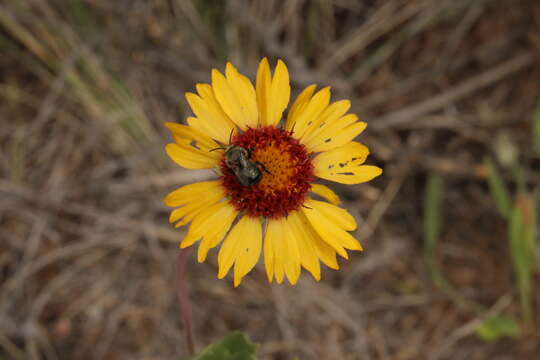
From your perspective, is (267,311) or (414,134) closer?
(267,311)

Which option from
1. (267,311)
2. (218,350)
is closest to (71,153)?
(267,311)

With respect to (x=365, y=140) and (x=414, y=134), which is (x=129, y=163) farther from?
(x=414, y=134)

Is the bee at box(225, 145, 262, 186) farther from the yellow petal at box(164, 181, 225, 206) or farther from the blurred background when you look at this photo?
the blurred background

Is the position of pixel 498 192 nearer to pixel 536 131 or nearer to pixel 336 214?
pixel 536 131

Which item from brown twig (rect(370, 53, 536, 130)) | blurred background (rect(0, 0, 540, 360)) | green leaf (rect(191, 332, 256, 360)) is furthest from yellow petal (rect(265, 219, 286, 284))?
brown twig (rect(370, 53, 536, 130))

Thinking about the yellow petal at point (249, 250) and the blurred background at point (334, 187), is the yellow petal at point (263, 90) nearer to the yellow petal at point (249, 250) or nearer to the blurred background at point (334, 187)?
the yellow petal at point (249, 250)

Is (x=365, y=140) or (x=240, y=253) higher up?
(x=365, y=140)
